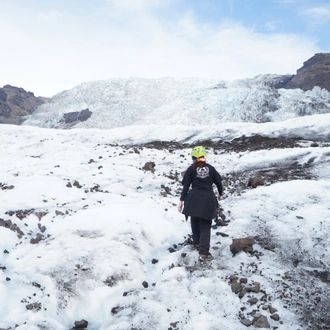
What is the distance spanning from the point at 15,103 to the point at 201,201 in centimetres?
8953

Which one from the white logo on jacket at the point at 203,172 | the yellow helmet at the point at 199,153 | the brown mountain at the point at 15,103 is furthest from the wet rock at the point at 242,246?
the brown mountain at the point at 15,103

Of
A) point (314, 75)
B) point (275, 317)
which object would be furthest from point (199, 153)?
point (314, 75)

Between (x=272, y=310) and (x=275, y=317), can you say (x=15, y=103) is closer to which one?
(x=272, y=310)

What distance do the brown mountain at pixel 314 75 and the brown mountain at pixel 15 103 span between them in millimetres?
80228

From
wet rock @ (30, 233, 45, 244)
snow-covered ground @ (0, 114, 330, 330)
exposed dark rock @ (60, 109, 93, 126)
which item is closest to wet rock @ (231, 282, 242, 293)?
snow-covered ground @ (0, 114, 330, 330)

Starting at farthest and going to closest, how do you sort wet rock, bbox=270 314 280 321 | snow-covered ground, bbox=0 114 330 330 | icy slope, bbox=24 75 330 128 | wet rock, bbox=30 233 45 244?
icy slope, bbox=24 75 330 128
wet rock, bbox=30 233 45 244
snow-covered ground, bbox=0 114 330 330
wet rock, bbox=270 314 280 321

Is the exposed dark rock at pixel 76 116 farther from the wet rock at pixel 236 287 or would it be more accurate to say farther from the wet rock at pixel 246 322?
the wet rock at pixel 246 322

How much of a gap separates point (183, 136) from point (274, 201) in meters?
15.0

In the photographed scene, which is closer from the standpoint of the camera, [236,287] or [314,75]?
[236,287]

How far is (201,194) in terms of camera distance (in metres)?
6.66

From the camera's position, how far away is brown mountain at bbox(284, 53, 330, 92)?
10238 centimetres

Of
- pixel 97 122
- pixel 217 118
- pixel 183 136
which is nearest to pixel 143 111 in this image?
pixel 97 122

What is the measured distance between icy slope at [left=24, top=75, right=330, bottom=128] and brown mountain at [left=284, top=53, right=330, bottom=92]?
41.2 meters

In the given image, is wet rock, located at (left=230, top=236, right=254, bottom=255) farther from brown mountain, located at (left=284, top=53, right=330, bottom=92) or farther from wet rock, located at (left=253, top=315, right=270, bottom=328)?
brown mountain, located at (left=284, top=53, right=330, bottom=92)
